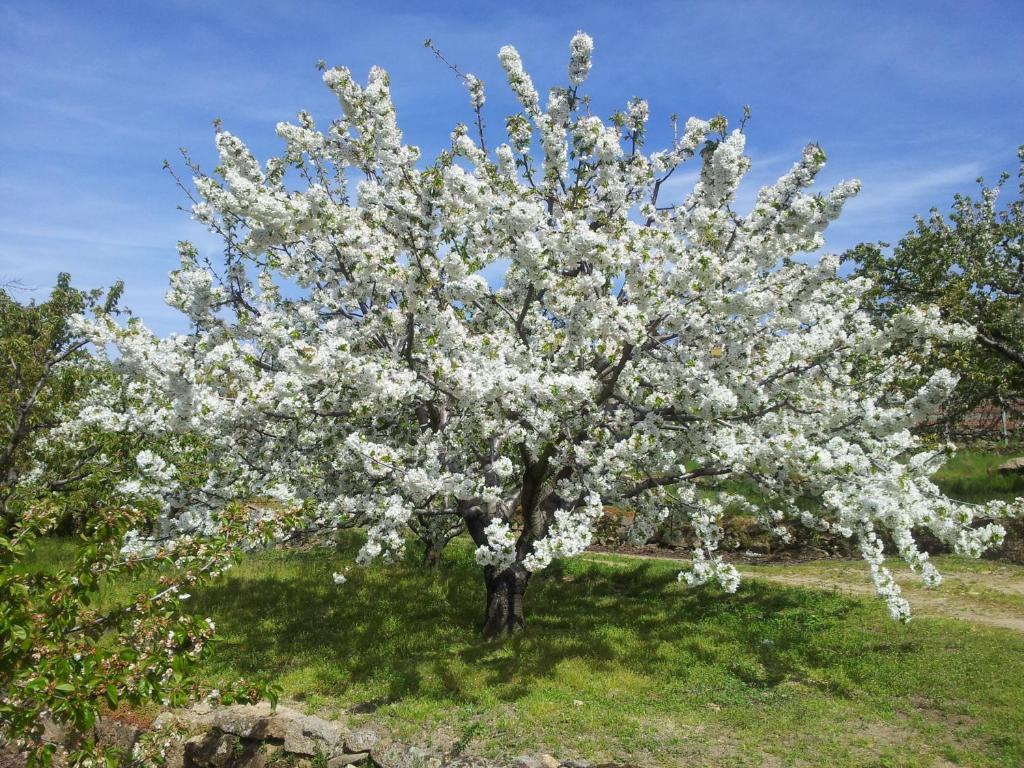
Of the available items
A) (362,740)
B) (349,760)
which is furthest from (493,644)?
(349,760)

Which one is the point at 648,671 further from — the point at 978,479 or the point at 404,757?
the point at 978,479

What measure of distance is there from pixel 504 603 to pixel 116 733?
20.1 ft

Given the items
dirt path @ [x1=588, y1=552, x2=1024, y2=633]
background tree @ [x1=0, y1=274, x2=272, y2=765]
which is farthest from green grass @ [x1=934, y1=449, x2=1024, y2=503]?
background tree @ [x1=0, y1=274, x2=272, y2=765]

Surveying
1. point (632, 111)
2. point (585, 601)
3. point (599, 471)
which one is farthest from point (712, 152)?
point (585, 601)

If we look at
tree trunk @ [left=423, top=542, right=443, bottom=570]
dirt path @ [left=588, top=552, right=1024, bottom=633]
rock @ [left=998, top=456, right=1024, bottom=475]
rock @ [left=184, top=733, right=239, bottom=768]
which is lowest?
rock @ [left=184, top=733, right=239, bottom=768]

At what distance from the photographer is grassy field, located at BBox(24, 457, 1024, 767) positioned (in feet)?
28.2

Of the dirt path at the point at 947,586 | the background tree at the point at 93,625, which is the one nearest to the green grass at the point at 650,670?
the dirt path at the point at 947,586

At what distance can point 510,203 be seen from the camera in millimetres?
9766

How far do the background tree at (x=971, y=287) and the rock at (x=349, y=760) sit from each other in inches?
550

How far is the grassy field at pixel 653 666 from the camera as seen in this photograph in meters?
8.60

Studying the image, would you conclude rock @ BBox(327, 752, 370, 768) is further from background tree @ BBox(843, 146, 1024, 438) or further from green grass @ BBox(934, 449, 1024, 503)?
green grass @ BBox(934, 449, 1024, 503)

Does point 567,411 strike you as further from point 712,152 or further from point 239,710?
point 239,710

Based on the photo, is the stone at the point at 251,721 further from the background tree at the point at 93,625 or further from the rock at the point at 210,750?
the background tree at the point at 93,625

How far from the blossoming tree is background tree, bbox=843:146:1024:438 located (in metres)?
7.04
